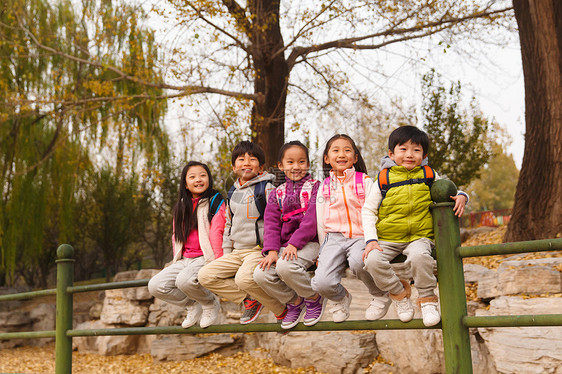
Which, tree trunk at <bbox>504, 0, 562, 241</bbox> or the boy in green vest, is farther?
tree trunk at <bbox>504, 0, 562, 241</bbox>

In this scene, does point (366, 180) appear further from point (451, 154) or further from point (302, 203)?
point (451, 154)

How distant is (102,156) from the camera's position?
1480 cm

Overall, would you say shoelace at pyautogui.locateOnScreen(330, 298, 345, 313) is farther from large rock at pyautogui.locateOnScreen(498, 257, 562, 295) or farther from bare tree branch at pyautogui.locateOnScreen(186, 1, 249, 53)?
bare tree branch at pyautogui.locateOnScreen(186, 1, 249, 53)

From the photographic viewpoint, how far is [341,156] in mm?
2773

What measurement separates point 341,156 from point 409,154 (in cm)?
40

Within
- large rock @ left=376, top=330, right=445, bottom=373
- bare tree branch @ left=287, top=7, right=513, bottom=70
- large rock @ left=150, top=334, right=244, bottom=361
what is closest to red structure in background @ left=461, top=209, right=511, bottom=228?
bare tree branch @ left=287, top=7, right=513, bottom=70

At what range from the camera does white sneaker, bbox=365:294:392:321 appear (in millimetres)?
2445

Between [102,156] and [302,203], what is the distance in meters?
13.0

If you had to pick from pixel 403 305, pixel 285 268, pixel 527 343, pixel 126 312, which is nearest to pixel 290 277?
pixel 285 268

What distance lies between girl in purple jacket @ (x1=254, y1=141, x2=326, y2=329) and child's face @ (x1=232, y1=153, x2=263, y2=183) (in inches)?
8.7

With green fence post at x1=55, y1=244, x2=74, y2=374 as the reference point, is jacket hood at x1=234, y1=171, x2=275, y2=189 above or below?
above

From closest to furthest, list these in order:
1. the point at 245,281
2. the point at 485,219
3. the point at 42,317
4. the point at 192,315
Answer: the point at 245,281, the point at 192,315, the point at 42,317, the point at 485,219

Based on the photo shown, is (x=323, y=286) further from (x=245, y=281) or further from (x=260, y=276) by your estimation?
(x=245, y=281)

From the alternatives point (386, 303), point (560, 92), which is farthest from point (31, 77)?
point (386, 303)
